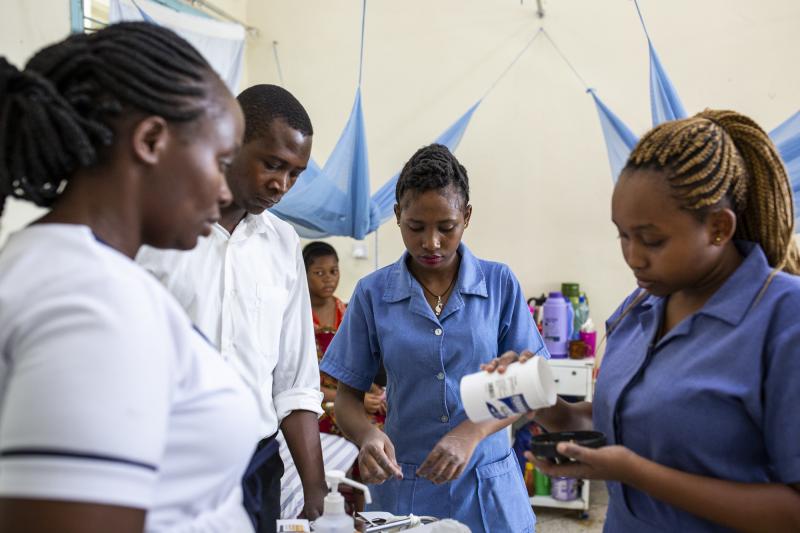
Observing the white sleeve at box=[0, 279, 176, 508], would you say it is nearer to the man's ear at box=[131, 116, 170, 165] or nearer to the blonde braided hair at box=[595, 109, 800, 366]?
the man's ear at box=[131, 116, 170, 165]

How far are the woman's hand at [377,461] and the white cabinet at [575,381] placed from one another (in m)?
2.24

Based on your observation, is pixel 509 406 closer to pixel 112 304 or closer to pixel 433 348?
pixel 433 348


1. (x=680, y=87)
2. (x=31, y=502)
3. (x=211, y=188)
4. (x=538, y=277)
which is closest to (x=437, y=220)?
(x=211, y=188)

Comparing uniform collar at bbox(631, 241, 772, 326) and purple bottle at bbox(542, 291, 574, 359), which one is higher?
uniform collar at bbox(631, 241, 772, 326)

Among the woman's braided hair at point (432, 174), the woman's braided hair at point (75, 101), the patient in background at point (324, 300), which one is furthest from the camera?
the patient in background at point (324, 300)

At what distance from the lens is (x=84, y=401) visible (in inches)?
21.1

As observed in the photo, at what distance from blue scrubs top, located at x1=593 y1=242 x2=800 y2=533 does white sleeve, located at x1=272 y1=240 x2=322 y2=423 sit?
668 millimetres

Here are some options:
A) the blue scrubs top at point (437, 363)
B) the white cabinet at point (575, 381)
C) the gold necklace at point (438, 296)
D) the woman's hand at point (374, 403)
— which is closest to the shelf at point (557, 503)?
the white cabinet at point (575, 381)

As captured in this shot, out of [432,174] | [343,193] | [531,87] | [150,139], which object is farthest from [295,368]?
[531,87]

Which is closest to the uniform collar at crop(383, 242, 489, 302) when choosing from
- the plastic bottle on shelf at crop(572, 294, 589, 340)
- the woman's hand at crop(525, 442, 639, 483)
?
the woman's hand at crop(525, 442, 639, 483)

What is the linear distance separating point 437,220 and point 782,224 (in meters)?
0.74

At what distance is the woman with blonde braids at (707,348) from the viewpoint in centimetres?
92

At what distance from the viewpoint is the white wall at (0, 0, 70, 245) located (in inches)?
110

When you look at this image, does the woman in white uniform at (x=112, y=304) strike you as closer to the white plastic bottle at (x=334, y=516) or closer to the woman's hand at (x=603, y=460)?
the white plastic bottle at (x=334, y=516)
